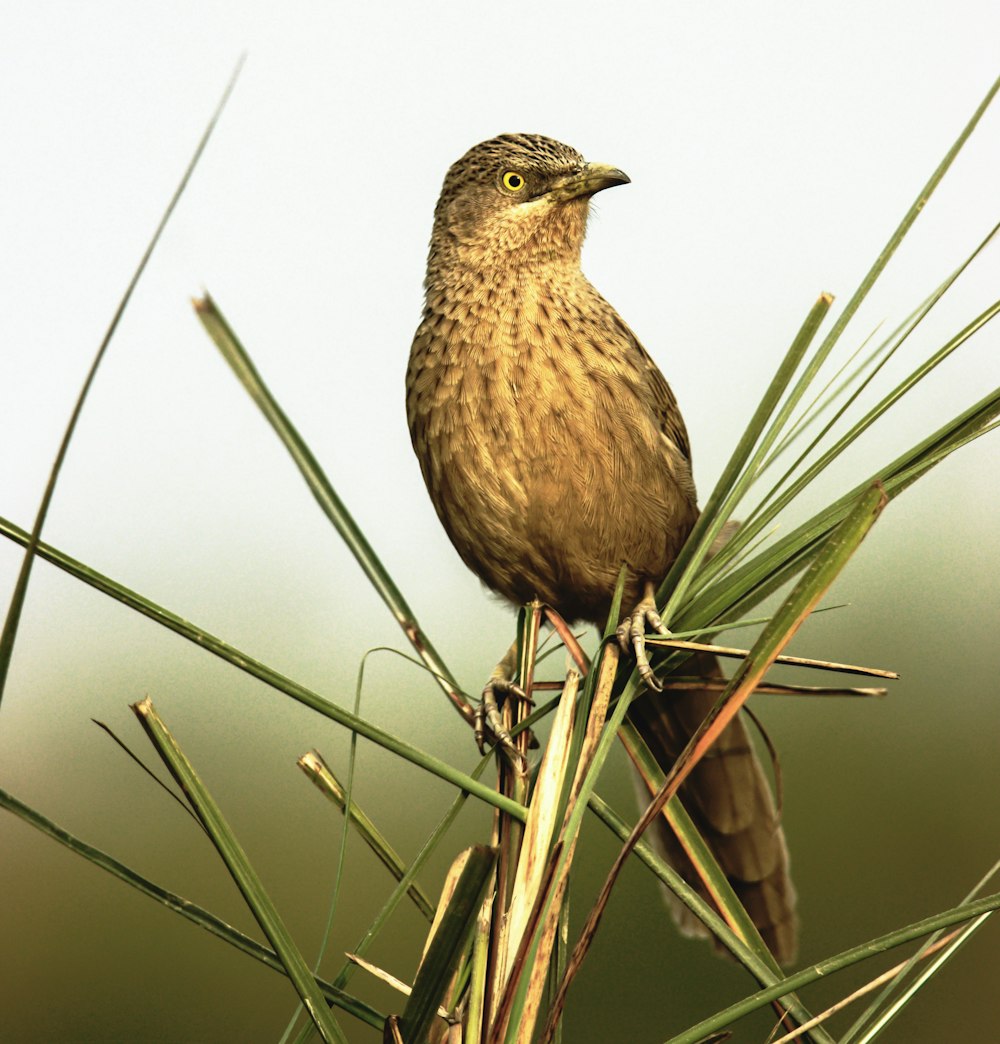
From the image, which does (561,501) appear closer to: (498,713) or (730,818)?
(730,818)

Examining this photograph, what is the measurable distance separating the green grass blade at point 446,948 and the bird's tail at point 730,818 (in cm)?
190

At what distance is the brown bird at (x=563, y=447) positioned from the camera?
3391 millimetres

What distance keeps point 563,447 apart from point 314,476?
166 centimetres

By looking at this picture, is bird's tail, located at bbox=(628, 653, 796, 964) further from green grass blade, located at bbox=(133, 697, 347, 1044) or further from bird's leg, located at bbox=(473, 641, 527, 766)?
green grass blade, located at bbox=(133, 697, 347, 1044)

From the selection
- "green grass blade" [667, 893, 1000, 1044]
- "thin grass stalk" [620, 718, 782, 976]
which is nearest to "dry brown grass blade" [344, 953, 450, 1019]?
"green grass blade" [667, 893, 1000, 1044]

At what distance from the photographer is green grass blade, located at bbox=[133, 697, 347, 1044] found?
132 cm

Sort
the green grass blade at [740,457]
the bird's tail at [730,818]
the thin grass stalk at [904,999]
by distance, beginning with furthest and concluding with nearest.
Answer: the bird's tail at [730,818]
the green grass blade at [740,457]
the thin grass stalk at [904,999]

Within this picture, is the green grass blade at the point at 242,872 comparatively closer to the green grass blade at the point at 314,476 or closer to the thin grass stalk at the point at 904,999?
the green grass blade at the point at 314,476

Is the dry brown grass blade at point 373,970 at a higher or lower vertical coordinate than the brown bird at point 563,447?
lower

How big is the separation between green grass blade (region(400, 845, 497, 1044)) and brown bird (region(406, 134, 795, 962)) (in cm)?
201

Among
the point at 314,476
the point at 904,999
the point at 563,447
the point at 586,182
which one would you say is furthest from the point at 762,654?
the point at 586,182

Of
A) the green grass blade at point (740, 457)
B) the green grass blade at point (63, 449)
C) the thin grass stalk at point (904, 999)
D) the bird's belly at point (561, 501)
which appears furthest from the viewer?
the bird's belly at point (561, 501)

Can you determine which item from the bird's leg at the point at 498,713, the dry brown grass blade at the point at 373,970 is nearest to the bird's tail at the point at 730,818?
the bird's leg at the point at 498,713

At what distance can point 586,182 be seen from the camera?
3891mm
